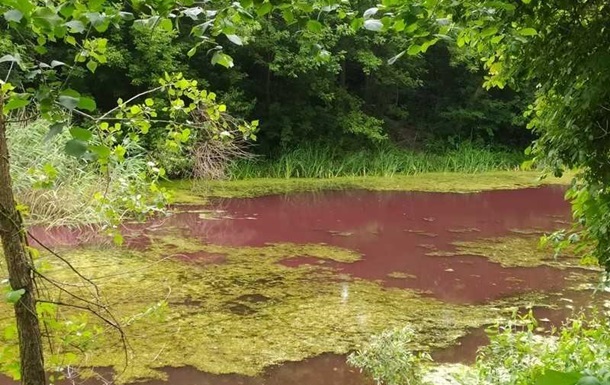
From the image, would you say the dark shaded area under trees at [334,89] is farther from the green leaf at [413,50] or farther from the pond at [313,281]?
the green leaf at [413,50]

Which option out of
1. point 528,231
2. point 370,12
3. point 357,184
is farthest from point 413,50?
point 357,184

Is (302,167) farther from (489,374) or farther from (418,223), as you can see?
(489,374)

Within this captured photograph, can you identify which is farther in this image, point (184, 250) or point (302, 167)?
point (302, 167)

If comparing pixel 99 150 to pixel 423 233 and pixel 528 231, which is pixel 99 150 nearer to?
pixel 423 233

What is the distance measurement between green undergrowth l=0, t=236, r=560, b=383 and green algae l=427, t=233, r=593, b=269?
3.10 feet

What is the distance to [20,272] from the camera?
3.55 ft

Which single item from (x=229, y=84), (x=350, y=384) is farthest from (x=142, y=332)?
(x=229, y=84)

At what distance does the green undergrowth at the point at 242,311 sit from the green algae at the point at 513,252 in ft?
3.10

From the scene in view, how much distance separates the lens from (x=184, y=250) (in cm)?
524

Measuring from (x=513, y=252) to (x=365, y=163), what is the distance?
6389mm

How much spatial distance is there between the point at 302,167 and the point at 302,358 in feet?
26.3

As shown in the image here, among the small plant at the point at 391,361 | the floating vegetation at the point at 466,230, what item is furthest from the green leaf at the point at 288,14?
the floating vegetation at the point at 466,230

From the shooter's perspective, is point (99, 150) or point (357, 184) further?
point (357, 184)

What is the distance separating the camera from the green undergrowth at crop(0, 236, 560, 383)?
306cm
